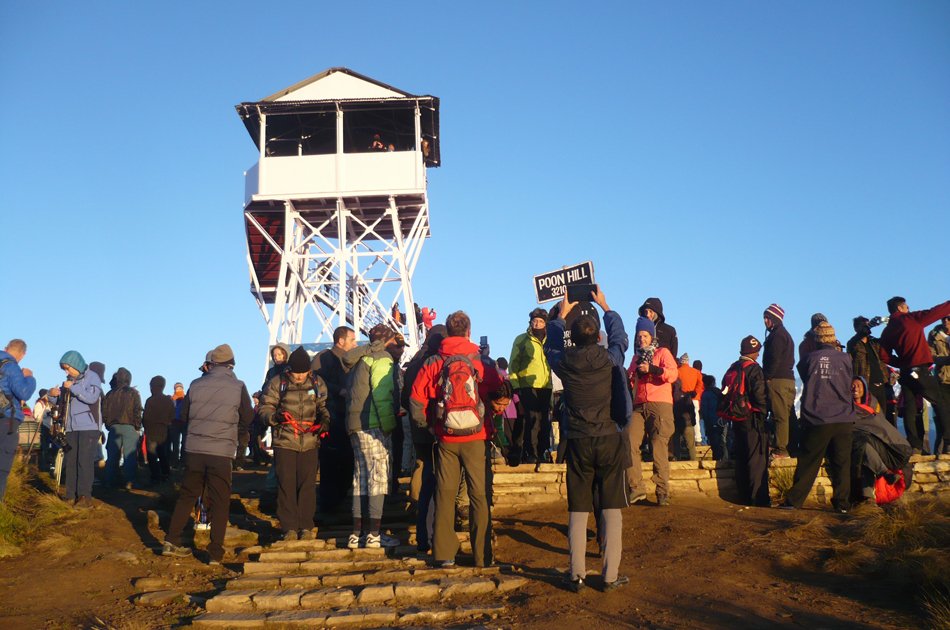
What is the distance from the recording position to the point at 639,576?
6973 mm

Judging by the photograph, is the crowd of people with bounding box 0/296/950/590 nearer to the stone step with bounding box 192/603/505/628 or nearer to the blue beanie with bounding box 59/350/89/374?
the blue beanie with bounding box 59/350/89/374

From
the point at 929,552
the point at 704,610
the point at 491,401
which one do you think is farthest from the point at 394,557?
the point at 929,552

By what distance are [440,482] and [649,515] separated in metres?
2.79

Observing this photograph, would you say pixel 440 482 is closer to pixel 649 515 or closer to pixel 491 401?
pixel 491 401

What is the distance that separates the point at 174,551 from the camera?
848 cm

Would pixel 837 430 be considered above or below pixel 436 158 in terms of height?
below

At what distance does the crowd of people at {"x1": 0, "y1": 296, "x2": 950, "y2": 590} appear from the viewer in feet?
23.3

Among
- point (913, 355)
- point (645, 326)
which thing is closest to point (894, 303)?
point (913, 355)

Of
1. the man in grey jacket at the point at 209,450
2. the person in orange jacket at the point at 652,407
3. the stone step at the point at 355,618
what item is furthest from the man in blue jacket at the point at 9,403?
the person in orange jacket at the point at 652,407

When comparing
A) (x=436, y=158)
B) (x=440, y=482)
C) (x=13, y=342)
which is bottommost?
(x=440, y=482)

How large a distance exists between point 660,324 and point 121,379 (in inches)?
338

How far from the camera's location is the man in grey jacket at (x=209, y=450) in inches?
334

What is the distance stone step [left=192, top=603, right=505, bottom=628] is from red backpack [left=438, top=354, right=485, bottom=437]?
5.20 ft

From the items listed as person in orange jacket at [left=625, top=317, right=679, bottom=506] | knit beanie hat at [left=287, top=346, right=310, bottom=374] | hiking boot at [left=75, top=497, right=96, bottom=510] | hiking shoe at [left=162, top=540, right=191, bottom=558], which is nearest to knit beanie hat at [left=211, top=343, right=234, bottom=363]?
knit beanie hat at [left=287, top=346, right=310, bottom=374]
